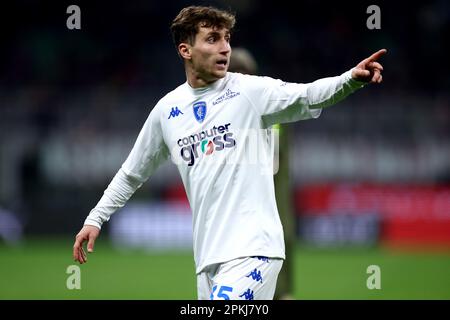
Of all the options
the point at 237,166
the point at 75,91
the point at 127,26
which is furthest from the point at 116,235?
the point at 237,166

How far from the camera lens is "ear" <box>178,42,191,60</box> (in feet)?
18.8

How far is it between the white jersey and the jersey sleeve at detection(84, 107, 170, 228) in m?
0.25

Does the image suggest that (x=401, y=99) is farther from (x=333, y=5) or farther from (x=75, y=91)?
(x=75, y=91)

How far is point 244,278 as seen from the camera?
17.1 feet

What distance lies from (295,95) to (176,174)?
1264 cm

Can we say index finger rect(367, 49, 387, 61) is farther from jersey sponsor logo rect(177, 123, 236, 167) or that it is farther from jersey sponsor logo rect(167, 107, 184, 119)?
jersey sponsor logo rect(167, 107, 184, 119)

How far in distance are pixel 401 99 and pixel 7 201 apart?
8.60m

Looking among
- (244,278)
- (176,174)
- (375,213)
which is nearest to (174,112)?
(244,278)

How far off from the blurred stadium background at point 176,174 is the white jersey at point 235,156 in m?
6.48

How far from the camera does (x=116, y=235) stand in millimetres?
17250


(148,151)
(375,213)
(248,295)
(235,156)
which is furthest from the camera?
(375,213)

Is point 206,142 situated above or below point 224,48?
below

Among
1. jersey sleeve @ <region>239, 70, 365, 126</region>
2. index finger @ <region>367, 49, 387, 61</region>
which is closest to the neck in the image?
jersey sleeve @ <region>239, 70, 365, 126</region>

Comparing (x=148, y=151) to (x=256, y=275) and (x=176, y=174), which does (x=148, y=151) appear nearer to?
Result: (x=256, y=275)
